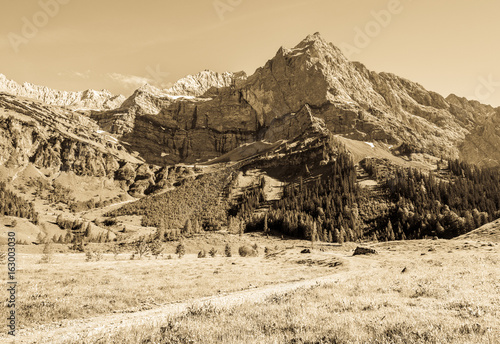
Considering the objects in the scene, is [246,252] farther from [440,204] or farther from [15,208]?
[15,208]

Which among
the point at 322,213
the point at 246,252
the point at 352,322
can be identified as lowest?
the point at 246,252

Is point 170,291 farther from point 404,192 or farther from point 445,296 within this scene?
point 404,192

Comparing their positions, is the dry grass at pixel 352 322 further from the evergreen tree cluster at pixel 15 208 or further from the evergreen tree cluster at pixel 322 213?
the evergreen tree cluster at pixel 15 208

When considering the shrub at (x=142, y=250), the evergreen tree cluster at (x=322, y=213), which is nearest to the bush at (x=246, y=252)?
the shrub at (x=142, y=250)

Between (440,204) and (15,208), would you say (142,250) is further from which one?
(15,208)

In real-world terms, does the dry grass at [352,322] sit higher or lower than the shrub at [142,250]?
higher

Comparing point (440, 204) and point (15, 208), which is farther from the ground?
point (15, 208)

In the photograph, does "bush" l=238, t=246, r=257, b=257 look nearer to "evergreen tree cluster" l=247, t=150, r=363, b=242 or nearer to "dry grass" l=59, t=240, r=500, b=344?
"evergreen tree cluster" l=247, t=150, r=363, b=242

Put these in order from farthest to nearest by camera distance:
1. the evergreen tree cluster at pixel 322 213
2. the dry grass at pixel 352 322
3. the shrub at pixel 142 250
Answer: the evergreen tree cluster at pixel 322 213, the shrub at pixel 142 250, the dry grass at pixel 352 322

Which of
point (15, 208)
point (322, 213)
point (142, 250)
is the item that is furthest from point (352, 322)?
point (15, 208)

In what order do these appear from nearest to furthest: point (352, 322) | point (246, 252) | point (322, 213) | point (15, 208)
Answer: point (352, 322) → point (246, 252) → point (322, 213) → point (15, 208)

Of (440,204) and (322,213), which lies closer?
(440,204)

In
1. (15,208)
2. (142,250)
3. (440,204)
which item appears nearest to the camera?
(142,250)

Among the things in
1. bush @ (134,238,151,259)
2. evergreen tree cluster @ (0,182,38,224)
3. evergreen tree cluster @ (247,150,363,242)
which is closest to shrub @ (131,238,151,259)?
bush @ (134,238,151,259)
